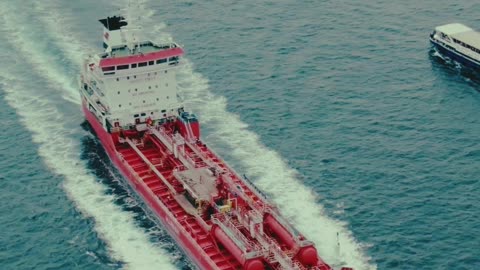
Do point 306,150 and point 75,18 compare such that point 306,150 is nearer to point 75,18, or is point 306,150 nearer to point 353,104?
point 353,104

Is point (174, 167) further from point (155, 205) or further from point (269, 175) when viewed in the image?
point (269, 175)

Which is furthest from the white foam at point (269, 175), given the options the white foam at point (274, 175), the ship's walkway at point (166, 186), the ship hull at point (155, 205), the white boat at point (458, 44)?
the white boat at point (458, 44)

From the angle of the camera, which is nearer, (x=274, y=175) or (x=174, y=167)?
(x=174, y=167)

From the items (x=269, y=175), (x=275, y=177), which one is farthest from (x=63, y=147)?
(x=275, y=177)

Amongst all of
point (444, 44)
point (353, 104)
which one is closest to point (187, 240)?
point (353, 104)

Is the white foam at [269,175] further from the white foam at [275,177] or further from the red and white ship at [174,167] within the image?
the red and white ship at [174,167]

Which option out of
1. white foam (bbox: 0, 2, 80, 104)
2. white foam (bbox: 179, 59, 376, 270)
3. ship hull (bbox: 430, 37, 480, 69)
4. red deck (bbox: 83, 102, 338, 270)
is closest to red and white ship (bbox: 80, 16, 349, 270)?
red deck (bbox: 83, 102, 338, 270)
